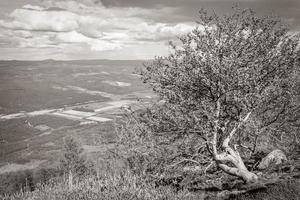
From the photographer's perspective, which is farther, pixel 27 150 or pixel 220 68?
pixel 27 150

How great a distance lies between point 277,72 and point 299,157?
6.52 metres

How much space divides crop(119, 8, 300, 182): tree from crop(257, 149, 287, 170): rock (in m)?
2.70

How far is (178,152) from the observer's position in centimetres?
1639

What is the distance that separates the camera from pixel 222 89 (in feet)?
49.8

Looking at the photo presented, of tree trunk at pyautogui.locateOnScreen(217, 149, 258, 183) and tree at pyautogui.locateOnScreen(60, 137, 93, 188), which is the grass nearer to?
tree trunk at pyautogui.locateOnScreen(217, 149, 258, 183)

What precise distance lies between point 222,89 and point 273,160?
740 cm

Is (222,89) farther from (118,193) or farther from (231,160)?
(118,193)

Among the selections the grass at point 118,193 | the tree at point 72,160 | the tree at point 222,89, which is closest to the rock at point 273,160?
the tree at point 222,89

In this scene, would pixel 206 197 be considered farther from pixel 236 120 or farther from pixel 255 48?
pixel 255 48

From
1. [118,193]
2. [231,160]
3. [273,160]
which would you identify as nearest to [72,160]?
[273,160]

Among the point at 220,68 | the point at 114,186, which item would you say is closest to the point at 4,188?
the point at 114,186

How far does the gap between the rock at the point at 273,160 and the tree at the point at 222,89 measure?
2.70 meters

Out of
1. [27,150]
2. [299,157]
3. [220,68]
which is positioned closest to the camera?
[220,68]

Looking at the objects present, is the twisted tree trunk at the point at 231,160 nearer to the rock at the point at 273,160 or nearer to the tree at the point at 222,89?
the tree at the point at 222,89
